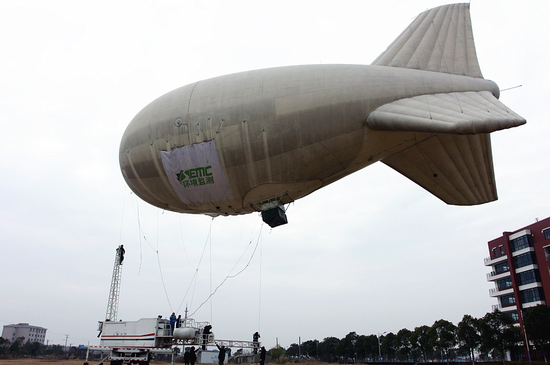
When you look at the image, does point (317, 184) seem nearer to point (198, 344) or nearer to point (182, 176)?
point (182, 176)

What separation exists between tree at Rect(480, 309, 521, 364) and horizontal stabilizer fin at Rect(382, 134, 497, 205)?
39.1 meters

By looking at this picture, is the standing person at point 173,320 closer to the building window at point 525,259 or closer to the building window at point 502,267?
the building window at point 525,259

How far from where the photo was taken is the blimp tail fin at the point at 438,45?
1952cm

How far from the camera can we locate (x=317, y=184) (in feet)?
64.5

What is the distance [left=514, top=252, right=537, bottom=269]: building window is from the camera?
71.6 meters

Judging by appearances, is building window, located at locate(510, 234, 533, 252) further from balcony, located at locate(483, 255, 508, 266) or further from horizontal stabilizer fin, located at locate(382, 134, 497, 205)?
horizontal stabilizer fin, located at locate(382, 134, 497, 205)

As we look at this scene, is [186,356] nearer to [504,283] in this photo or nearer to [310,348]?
[504,283]

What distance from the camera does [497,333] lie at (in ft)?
166

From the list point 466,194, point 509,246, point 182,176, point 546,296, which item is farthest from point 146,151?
point 509,246

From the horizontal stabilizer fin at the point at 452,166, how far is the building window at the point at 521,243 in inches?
2521

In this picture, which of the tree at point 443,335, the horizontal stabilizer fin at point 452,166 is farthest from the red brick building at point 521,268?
the horizontal stabilizer fin at point 452,166

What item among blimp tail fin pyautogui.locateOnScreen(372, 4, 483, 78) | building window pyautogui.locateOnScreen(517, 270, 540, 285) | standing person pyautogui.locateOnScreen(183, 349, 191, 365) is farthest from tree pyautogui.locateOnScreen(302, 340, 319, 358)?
blimp tail fin pyautogui.locateOnScreen(372, 4, 483, 78)

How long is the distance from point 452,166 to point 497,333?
42.0 metres

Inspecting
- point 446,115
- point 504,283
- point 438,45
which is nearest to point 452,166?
point 438,45
